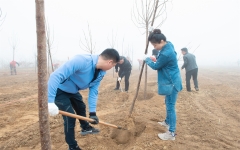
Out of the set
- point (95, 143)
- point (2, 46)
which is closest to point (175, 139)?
point (95, 143)

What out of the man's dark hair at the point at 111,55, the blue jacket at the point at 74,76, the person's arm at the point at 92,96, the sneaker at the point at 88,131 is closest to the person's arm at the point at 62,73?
the blue jacket at the point at 74,76

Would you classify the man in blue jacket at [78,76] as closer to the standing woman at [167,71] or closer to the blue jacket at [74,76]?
the blue jacket at [74,76]

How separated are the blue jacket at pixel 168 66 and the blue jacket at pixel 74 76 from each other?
3.38 ft

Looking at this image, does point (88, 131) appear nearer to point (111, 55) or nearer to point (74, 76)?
point (74, 76)

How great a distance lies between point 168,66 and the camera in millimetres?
3121

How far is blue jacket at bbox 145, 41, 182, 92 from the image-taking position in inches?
118

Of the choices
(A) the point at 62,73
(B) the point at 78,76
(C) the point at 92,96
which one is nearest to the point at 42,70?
(A) the point at 62,73

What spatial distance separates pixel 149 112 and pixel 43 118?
3.73m

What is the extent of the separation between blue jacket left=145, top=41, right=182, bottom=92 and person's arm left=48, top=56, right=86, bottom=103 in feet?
4.33

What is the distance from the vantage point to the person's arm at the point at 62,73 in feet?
7.05

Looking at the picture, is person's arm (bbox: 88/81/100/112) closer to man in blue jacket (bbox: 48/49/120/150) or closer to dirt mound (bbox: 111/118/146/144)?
man in blue jacket (bbox: 48/49/120/150)

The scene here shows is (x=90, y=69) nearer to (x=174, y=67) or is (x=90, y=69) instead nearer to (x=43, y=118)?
(x=43, y=118)

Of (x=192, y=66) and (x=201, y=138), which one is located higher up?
(x=192, y=66)

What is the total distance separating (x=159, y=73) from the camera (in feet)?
10.7
